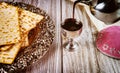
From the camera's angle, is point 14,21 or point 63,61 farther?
point 14,21

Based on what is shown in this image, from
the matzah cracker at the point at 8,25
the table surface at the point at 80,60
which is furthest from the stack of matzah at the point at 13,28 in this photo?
the table surface at the point at 80,60

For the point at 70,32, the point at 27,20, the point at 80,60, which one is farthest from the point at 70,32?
the point at 27,20

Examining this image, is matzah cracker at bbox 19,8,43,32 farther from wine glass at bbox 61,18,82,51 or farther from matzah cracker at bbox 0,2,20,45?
wine glass at bbox 61,18,82,51

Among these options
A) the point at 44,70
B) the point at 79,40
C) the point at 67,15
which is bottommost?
the point at 44,70

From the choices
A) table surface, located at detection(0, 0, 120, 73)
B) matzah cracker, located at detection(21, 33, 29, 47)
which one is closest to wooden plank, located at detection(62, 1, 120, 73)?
table surface, located at detection(0, 0, 120, 73)

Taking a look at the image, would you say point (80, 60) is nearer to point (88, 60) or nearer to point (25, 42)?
point (88, 60)

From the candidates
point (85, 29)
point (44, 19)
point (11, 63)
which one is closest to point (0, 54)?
point (11, 63)

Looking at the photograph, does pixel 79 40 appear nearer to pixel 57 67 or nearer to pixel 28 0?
pixel 57 67
